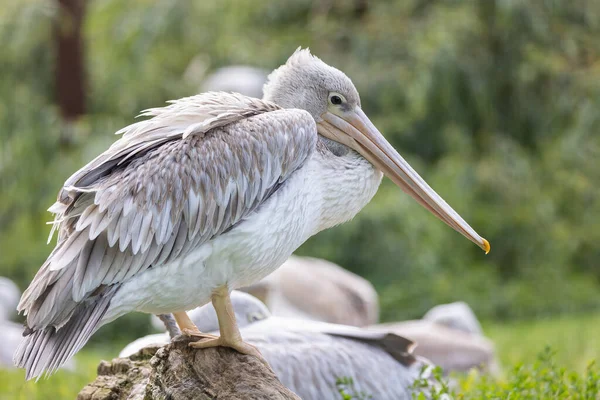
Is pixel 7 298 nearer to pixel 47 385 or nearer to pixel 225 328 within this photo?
pixel 47 385

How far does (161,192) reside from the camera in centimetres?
346

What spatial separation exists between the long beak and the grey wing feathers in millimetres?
327

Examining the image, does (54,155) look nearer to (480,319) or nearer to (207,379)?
(480,319)

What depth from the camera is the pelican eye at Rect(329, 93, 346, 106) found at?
Result: 4.03 metres

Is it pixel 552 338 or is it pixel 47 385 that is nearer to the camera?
pixel 47 385

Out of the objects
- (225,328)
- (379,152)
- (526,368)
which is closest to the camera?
(225,328)

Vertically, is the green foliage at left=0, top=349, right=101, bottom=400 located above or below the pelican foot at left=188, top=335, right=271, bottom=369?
above

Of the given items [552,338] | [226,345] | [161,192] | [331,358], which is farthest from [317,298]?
[161,192]

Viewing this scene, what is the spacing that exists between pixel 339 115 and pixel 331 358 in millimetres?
1144

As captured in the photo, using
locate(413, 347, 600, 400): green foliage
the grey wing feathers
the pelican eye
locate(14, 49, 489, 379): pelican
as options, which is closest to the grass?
locate(413, 347, 600, 400): green foliage

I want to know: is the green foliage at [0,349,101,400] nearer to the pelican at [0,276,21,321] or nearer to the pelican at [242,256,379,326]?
the pelican at [242,256,379,326]

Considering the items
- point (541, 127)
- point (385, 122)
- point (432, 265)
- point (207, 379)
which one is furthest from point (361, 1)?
point (207, 379)

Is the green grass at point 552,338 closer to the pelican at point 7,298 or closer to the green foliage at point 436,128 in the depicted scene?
the green foliage at point 436,128

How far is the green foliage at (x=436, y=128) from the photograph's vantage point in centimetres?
1009
